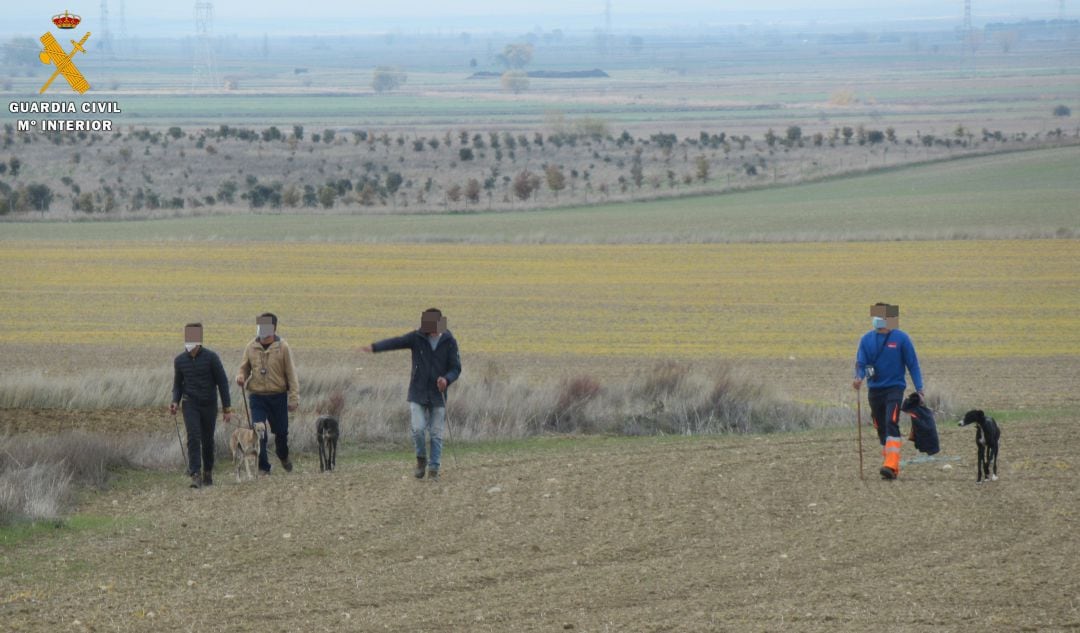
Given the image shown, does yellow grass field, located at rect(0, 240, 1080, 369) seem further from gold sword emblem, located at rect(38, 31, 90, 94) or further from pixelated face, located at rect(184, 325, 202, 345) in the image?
pixelated face, located at rect(184, 325, 202, 345)

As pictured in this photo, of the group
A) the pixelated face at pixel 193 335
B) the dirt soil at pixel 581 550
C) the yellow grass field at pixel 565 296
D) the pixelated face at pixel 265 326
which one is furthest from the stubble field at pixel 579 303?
the dirt soil at pixel 581 550

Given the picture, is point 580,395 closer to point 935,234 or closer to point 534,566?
point 534,566

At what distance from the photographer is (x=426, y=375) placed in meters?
14.7

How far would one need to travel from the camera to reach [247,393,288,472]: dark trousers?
15250mm

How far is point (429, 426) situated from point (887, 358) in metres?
4.47

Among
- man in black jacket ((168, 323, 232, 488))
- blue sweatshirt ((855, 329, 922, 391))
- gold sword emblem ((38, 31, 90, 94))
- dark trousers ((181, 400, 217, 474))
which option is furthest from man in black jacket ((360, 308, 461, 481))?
gold sword emblem ((38, 31, 90, 94))

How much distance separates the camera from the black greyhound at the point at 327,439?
1587cm

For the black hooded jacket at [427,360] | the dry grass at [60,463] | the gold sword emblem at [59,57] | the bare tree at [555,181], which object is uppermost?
the gold sword emblem at [59,57]

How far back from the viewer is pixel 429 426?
14.9 meters

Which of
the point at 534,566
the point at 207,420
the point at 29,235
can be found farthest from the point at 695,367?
the point at 29,235

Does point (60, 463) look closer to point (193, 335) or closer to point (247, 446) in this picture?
point (247, 446)

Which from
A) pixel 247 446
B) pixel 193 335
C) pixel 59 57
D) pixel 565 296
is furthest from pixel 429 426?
pixel 59 57

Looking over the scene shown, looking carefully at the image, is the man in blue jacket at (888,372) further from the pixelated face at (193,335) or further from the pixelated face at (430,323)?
the pixelated face at (193,335)

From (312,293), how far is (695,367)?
1554 cm
